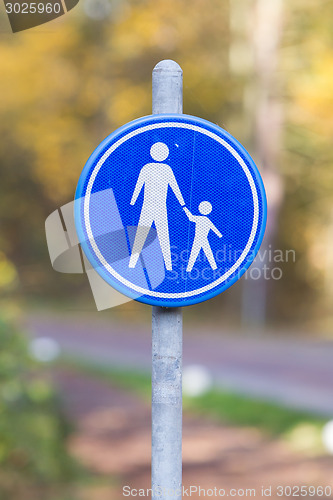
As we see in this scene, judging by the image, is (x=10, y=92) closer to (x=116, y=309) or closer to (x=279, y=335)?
(x=116, y=309)

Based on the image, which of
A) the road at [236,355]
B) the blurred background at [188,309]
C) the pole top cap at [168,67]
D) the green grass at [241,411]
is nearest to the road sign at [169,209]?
the pole top cap at [168,67]

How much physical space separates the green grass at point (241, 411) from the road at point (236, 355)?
0.25 m

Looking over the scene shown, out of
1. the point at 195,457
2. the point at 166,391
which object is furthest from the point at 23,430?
the point at 166,391

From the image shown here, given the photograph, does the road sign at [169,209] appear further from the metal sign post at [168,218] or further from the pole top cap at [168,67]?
the pole top cap at [168,67]

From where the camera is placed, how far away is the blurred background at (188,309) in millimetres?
4320

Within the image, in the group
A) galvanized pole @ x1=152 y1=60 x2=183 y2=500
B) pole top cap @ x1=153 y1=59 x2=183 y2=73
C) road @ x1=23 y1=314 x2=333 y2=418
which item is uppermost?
road @ x1=23 y1=314 x2=333 y2=418

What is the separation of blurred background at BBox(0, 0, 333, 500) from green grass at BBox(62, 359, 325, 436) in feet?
0.08

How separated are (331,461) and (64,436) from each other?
6.37 ft

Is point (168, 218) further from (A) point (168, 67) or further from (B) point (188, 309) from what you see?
(B) point (188, 309)

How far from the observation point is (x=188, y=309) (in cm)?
1453

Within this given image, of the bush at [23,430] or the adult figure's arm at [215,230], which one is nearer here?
the adult figure's arm at [215,230]

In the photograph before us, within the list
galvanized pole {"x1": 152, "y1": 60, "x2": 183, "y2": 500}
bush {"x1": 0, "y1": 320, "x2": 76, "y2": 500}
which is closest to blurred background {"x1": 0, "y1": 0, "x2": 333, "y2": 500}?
bush {"x1": 0, "y1": 320, "x2": 76, "y2": 500}

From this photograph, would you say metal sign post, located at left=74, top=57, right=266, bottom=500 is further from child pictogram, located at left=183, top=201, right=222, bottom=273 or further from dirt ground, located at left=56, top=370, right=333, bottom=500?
dirt ground, located at left=56, top=370, right=333, bottom=500

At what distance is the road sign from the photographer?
1.45 metres
